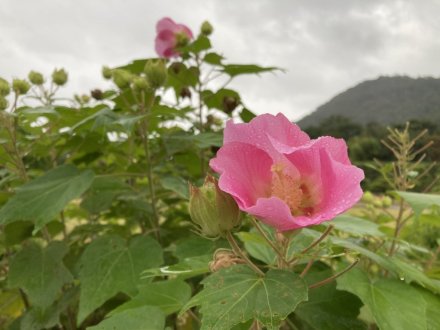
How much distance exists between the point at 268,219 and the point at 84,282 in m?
0.70

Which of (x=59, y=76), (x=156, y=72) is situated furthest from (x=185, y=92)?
(x=59, y=76)

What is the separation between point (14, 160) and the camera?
1382mm

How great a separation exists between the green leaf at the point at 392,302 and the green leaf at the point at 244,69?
0.87 m

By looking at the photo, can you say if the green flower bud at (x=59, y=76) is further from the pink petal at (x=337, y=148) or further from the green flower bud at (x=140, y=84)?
the pink petal at (x=337, y=148)

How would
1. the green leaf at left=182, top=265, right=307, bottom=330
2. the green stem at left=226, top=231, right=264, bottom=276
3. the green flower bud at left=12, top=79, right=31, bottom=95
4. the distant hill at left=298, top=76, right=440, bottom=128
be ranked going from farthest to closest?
the distant hill at left=298, top=76, right=440, bottom=128 → the green flower bud at left=12, top=79, right=31, bottom=95 → the green stem at left=226, top=231, right=264, bottom=276 → the green leaf at left=182, top=265, right=307, bottom=330

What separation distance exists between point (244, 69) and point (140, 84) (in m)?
0.44

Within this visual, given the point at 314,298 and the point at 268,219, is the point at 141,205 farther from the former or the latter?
the point at 268,219

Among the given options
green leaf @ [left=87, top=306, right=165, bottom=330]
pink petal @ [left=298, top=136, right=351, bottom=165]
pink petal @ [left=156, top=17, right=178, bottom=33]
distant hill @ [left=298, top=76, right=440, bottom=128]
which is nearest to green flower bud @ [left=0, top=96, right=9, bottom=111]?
pink petal @ [left=156, top=17, right=178, bottom=33]

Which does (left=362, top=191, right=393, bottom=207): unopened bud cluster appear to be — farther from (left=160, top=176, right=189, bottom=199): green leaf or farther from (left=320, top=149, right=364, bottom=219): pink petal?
(left=320, top=149, right=364, bottom=219): pink petal

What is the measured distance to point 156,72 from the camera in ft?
4.38

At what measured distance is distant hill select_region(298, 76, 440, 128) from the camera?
23.2 metres

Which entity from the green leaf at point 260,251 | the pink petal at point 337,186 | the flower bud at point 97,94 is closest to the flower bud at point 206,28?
the flower bud at point 97,94

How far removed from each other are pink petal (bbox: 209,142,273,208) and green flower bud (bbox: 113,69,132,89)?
2.94 feet

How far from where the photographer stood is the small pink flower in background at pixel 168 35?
187 centimetres
